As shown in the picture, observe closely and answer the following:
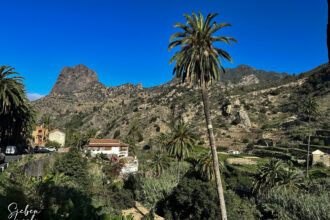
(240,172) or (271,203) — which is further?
(240,172)

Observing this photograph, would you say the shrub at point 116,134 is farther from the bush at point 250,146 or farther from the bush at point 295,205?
the bush at point 295,205

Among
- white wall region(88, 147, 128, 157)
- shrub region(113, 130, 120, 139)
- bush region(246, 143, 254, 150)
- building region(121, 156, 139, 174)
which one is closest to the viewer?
building region(121, 156, 139, 174)

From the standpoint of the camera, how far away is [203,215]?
3884 centimetres

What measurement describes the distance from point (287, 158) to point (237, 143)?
27602mm

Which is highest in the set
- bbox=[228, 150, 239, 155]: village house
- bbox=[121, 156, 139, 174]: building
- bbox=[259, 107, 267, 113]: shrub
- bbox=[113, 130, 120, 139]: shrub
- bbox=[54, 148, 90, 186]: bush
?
bbox=[259, 107, 267, 113]: shrub

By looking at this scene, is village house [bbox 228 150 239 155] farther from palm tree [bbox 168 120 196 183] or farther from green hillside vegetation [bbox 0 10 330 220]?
palm tree [bbox 168 120 196 183]

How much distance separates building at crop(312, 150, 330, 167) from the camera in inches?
2655

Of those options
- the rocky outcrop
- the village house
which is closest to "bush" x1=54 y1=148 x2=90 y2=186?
the village house

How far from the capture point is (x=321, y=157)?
67.8 meters

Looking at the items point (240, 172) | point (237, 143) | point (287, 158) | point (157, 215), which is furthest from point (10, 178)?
point (237, 143)

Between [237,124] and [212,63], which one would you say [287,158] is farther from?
[212,63]

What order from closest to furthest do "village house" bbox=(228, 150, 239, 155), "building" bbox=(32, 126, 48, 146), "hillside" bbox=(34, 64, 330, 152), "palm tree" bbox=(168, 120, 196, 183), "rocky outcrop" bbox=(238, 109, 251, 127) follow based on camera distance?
"palm tree" bbox=(168, 120, 196, 183) < "village house" bbox=(228, 150, 239, 155) < "building" bbox=(32, 126, 48, 146) < "hillside" bbox=(34, 64, 330, 152) < "rocky outcrop" bbox=(238, 109, 251, 127)

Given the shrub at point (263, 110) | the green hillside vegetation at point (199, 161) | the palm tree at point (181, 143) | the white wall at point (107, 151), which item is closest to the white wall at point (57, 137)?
the green hillside vegetation at point (199, 161)

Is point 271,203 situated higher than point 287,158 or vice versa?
point 287,158
